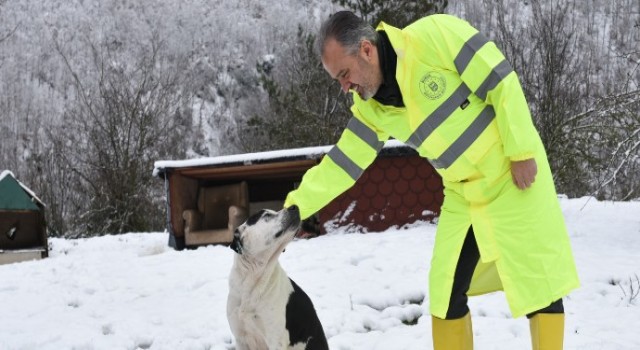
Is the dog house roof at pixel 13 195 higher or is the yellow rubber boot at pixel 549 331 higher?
the yellow rubber boot at pixel 549 331

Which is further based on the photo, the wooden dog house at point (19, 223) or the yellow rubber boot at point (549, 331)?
the wooden dog house at point (19, 223)

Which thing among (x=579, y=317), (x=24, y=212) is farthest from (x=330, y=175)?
(x=24, y=212)

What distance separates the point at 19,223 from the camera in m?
8.98

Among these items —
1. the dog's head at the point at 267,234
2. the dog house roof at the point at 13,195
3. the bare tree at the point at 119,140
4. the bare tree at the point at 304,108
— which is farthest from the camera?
the bare tree at the point at 304,108

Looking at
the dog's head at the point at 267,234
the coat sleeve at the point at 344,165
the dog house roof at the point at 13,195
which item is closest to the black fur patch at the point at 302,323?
the dog's head at the point at 267,234

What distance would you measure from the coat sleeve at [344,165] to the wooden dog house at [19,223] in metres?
7.42

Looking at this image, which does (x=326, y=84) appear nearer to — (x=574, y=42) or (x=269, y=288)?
(x=574, y=42)

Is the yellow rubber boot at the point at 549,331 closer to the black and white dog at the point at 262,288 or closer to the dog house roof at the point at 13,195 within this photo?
the black and white dog at the point at 262,288

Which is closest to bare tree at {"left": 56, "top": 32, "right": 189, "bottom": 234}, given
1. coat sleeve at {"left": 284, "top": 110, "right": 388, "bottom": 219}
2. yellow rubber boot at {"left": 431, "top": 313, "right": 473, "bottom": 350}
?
coat sleeve at {"left": 284, "top": 110, "right": 388, "bottom": 219}

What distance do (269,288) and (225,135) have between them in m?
27.3

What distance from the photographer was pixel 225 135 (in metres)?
29.6

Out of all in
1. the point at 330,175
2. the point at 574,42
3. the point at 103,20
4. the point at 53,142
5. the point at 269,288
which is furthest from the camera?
the point at 103,20

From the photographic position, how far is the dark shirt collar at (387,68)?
2242mm

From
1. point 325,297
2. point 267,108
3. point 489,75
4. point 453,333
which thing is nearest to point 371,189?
point 325,297
